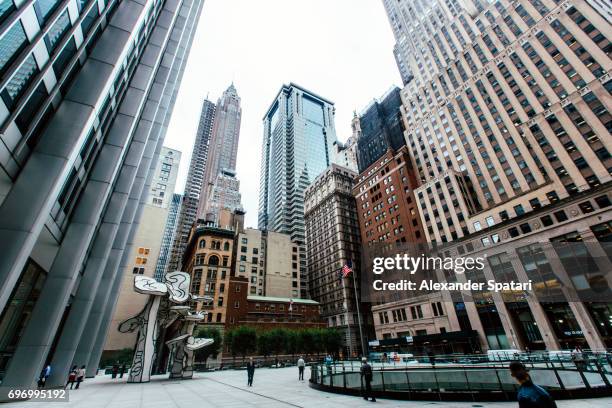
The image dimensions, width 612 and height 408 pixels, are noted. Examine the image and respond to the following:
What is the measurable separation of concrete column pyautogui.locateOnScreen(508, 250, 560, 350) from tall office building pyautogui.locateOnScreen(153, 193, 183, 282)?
128616 mm

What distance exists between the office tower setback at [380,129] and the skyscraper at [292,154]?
4060cm

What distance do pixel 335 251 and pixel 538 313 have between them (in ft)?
171

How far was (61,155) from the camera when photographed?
1213 cm

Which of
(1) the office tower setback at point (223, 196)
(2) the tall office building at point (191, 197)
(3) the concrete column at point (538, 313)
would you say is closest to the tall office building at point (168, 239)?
(2) the tall office building at point (191, 197)

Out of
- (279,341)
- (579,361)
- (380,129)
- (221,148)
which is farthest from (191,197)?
(579,361)

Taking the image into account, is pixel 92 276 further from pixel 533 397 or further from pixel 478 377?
pixel 533 397

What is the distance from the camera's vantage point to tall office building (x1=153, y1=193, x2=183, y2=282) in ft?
440

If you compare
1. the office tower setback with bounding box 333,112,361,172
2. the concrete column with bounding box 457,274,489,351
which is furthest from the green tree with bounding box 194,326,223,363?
the office tower setback with bounding box 333,112,361,172

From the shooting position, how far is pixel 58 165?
1192 cm

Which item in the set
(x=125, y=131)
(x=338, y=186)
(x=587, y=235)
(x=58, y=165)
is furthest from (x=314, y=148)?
(x=58, y=165)

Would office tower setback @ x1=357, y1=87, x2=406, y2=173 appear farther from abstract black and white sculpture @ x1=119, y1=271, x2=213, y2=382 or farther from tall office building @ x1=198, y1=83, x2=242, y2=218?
tall office building @ x1=198, y1=83, x2=242, y2=218

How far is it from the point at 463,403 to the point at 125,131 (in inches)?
1032

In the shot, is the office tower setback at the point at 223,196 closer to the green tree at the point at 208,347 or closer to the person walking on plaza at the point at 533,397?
the green tree at the point at 208,347

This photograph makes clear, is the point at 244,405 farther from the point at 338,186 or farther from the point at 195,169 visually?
the point at 195,169
